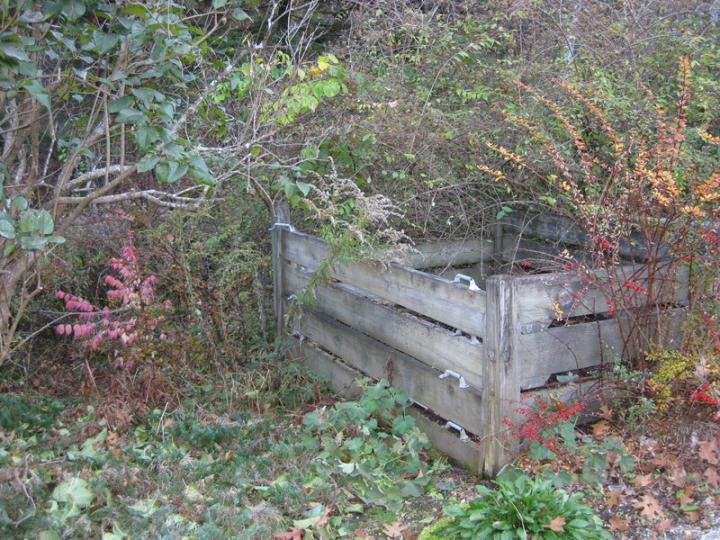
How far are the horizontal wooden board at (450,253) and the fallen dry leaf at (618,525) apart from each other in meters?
2.28

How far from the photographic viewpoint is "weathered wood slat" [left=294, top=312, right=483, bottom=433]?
3941 millimetres

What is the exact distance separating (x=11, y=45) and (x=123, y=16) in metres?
0.63

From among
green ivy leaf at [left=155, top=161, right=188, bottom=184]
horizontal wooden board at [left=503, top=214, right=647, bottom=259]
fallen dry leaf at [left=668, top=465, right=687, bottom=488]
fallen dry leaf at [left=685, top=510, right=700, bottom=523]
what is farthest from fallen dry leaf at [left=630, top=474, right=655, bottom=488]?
green ivy leaf at [left=155, top=161, right=188, bottom=184]

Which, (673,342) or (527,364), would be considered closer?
(527,364)

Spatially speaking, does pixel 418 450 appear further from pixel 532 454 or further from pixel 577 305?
pixel 577 305

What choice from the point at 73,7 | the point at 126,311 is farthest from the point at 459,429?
the point at 73,7

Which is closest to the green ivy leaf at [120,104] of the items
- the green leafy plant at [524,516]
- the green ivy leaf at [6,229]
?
the green ivy leaf at [6,229]

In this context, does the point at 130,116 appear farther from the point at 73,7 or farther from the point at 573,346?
the point at 573,346

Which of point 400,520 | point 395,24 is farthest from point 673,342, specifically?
point 395,24

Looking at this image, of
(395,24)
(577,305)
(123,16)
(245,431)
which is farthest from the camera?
(395,24)

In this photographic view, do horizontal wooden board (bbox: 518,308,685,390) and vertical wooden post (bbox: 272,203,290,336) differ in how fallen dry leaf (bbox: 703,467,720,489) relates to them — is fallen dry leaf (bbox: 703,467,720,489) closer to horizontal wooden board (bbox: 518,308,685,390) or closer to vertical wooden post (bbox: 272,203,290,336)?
horizontal wooden board (bbox: 518,308,685,390)

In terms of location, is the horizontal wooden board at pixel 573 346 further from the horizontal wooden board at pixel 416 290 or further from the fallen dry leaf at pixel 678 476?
the fallen dry leaf at pixel 678 476

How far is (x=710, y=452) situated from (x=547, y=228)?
7.56 ft

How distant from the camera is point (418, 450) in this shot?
4.09m
